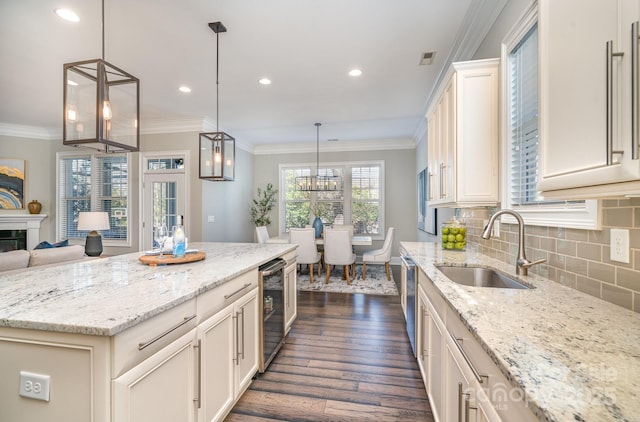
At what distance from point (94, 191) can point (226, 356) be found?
5.74m

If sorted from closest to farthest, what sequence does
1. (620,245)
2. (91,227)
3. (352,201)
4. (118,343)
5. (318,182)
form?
(118,343)
(620,245)
(91,227)
(318,182)
(352,201)

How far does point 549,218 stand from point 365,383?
5.38ft

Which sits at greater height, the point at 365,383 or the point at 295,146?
the point at 295,146

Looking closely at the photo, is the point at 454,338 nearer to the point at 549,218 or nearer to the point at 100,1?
the point at 549,218

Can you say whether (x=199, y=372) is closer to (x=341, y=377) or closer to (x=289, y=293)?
(x=341, y=377)

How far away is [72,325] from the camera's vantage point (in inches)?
37.0

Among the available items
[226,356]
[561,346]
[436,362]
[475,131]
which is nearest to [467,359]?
[561,346]

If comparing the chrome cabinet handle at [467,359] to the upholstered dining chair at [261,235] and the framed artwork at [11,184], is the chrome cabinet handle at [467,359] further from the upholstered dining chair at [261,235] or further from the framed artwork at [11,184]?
the framed artwork at [11,184]

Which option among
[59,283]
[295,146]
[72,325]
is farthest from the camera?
[295,146]

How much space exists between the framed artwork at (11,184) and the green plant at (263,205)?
4.41 meters

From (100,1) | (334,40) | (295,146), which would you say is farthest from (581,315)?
(295,146)

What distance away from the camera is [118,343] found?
0.96 m

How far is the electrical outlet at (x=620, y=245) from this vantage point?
3.52 feet

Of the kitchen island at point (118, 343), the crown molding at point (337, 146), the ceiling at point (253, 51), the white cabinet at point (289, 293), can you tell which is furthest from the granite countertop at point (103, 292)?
the crown molding at point (337, 146)
